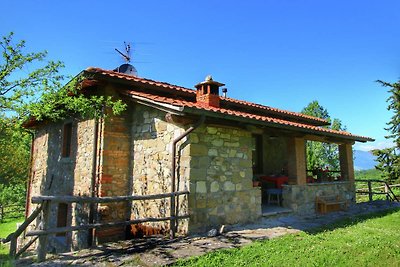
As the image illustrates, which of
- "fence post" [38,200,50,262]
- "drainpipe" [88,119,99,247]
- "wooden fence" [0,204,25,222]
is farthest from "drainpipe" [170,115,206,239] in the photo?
"wooden fence" [0,204,25,222]

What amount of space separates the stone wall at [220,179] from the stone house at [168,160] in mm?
22

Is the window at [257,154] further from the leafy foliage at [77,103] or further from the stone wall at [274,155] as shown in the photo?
the leafy foliage at [77,103]

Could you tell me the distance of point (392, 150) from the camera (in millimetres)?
20062

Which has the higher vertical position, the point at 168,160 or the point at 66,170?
the point at 168,160

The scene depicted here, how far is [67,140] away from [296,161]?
24.5ft

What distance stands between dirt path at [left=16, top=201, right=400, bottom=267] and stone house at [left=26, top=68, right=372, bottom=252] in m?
0.49

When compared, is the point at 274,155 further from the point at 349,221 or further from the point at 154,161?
the point at 154,161

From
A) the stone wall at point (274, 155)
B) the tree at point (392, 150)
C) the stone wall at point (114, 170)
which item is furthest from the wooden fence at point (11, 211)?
the tree at point (392, 150)

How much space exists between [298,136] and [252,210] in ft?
9.59

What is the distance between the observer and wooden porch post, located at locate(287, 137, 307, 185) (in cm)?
878

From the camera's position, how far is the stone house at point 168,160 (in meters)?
6.44

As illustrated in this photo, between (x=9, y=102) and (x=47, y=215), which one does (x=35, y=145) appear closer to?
(x=9, y=102)

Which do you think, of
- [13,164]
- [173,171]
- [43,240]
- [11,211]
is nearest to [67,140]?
[173,171]

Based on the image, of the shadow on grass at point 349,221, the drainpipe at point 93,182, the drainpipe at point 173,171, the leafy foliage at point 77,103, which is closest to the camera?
the drainpipe at point 173,171
